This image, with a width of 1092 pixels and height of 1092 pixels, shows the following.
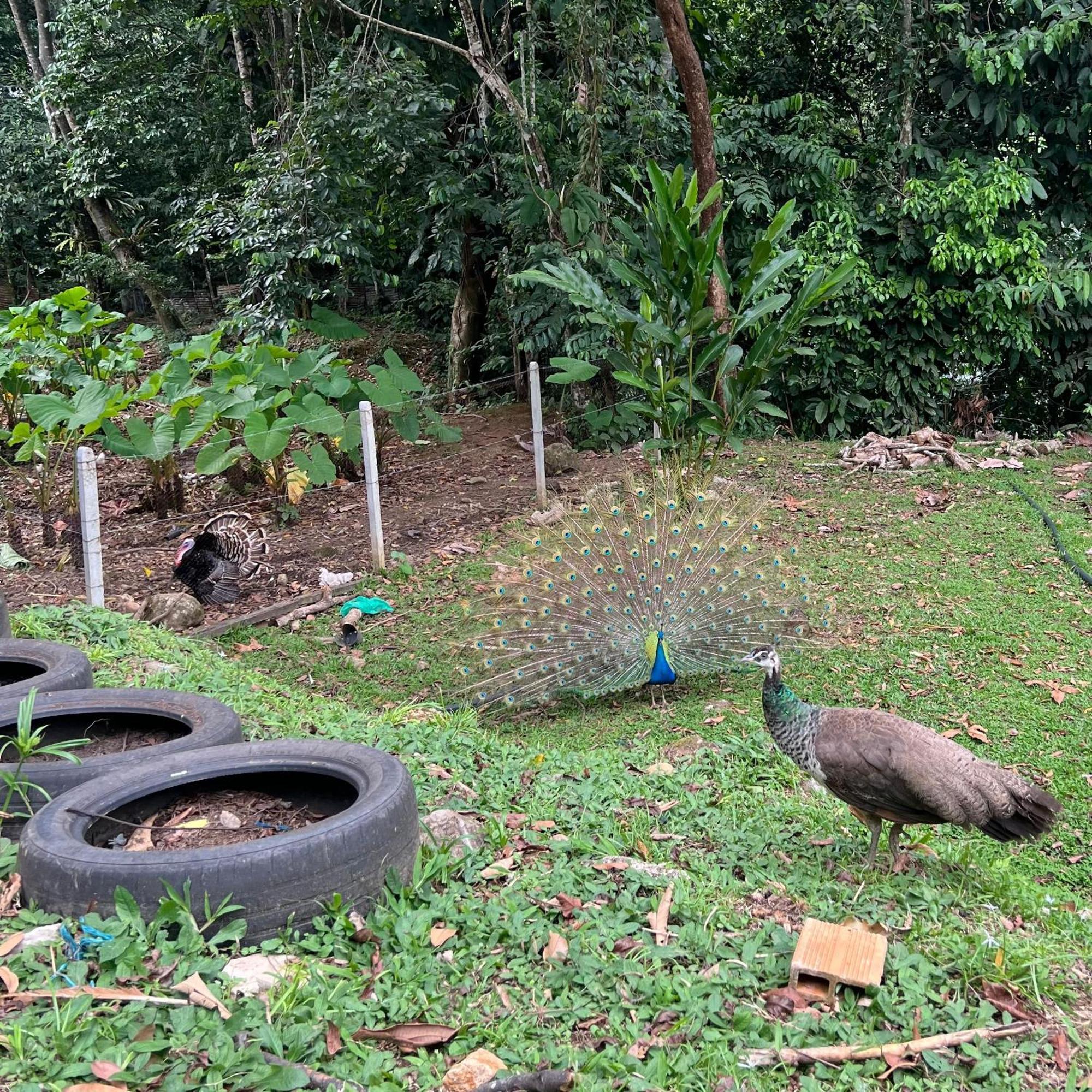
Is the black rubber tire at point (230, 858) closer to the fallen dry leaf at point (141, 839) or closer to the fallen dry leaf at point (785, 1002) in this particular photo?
the fallen dry leaf at point (141, 839)

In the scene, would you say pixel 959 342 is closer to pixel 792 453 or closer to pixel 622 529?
pixel 792 453

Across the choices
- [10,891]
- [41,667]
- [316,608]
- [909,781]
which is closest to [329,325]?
[316,608]

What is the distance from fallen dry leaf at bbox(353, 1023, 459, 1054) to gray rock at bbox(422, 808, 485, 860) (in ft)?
3.21

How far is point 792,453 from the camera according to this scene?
38.6ft

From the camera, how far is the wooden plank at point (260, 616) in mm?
7137

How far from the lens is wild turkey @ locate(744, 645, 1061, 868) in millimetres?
3504

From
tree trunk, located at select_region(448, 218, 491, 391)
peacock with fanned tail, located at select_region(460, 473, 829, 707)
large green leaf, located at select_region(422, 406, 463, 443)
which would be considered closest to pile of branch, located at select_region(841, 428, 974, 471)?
large green leaf, located at select_region(422, 406, 463, 443)

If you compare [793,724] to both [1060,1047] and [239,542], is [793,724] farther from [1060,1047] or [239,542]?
[239,542]

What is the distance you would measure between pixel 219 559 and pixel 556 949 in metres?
5.54

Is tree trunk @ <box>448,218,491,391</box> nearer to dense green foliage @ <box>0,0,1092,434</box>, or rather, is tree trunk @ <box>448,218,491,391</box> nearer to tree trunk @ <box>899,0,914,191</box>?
dense green foliage @ <box>0,0,1092,434</box>

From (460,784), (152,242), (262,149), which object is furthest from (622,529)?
(152,242)

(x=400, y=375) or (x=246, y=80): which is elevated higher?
(x=246, y=80)

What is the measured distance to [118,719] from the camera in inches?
171

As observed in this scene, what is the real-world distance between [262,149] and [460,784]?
962 centimetres
